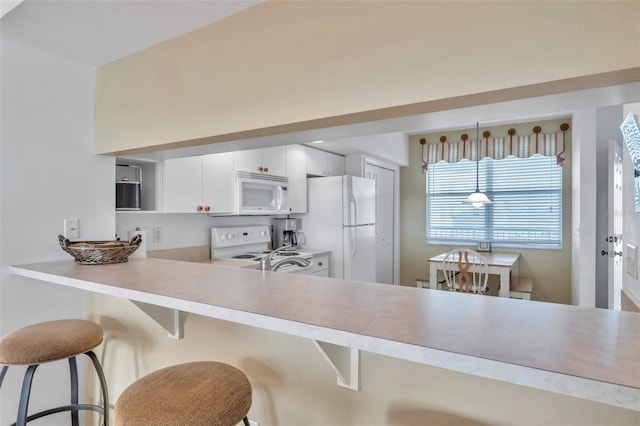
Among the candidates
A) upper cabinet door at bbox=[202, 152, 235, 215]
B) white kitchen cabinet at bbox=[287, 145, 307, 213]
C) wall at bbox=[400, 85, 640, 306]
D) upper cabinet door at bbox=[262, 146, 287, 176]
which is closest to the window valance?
wall at bbox=[400, 85, 640, 306]

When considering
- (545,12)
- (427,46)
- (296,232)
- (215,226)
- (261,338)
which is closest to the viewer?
(545,12)

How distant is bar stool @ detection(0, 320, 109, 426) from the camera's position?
1.36 meters

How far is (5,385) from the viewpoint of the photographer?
1635 mm

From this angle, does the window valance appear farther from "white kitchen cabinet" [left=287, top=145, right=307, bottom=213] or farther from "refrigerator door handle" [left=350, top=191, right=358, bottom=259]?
"white kitchen cabinet" [left=287, top=145, right=307, bottom=213]

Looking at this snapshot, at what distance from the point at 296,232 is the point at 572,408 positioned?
324 centimetres

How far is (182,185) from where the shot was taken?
259 centimetres

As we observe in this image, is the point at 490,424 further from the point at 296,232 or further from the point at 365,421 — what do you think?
the point at 296,232

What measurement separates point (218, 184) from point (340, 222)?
4.57ft

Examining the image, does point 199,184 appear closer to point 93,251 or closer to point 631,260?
point 93,251

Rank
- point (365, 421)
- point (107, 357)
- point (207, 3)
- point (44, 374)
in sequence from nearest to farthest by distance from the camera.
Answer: point (365, 421), point (207, 3), point (44, 374), point (107, 357)

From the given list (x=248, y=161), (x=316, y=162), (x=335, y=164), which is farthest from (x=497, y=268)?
(x=248, y=161)

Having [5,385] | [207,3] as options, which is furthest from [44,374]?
[207,3]

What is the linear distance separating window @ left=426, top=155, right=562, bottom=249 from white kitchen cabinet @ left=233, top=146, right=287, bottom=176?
275cm

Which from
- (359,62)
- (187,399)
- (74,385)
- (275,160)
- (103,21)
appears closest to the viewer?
(187,399)
